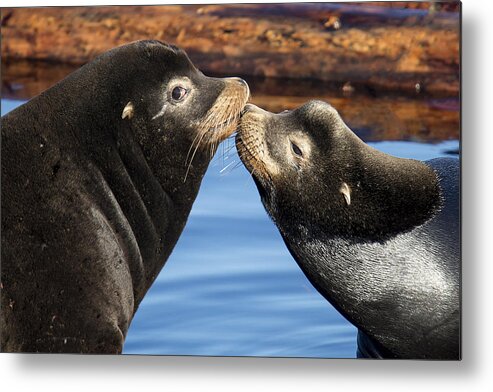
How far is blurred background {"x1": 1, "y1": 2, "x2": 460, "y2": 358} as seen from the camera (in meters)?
5.17

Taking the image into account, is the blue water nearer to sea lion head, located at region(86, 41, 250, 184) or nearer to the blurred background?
the blurred background

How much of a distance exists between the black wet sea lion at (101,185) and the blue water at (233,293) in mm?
97

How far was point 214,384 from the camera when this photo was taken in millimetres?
5250

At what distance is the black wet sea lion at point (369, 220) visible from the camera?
16.6 ft

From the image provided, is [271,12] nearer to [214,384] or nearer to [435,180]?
[435,180]

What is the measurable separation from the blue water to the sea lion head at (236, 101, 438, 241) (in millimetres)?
115

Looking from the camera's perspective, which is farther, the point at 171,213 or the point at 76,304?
the point at 171,213

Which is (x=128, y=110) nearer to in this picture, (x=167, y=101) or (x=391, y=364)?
(x=167, y=101)

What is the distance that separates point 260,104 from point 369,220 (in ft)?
2.49

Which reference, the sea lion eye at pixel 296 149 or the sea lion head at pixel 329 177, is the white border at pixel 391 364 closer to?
the sea lion head at pixel 329 177

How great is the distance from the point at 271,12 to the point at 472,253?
4.62 ft

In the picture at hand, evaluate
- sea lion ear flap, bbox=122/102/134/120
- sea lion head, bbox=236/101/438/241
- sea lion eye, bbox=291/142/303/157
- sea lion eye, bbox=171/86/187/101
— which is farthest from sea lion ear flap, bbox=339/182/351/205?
sea lion ear flap, bbox=122/102/134/120

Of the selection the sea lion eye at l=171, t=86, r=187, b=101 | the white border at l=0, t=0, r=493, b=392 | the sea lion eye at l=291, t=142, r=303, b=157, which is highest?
the sea lion eye at l=171, t=86, r=187, b=101

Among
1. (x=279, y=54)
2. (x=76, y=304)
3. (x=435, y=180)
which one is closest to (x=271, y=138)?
(x=279, y=54)
